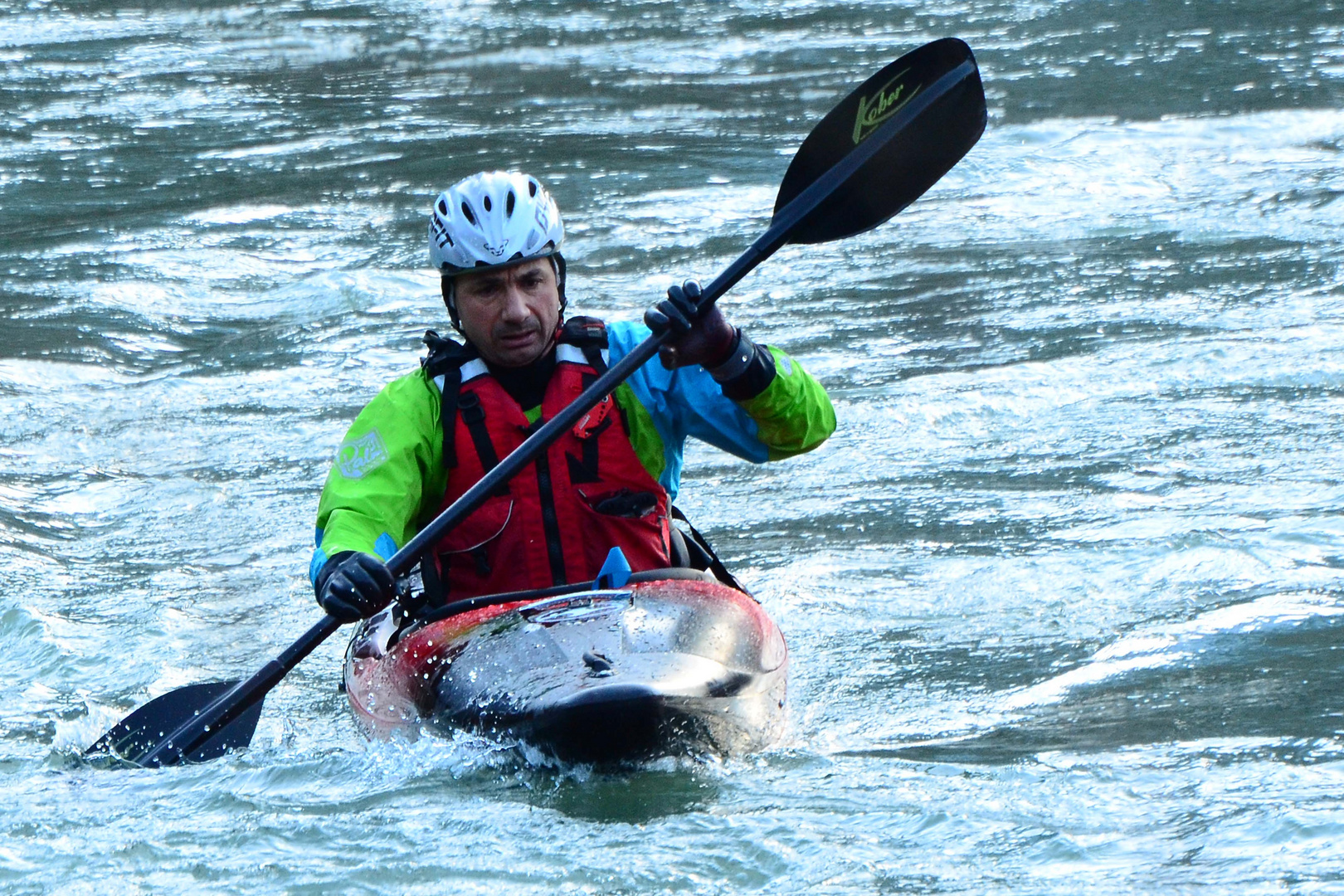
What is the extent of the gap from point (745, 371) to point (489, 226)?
0.68 metres

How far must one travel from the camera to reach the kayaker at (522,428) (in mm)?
3896

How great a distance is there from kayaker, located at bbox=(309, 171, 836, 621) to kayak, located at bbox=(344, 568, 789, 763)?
176 millimetres

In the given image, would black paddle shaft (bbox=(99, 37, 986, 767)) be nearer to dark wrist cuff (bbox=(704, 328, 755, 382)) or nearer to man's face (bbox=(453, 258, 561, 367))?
dark wrist cuff (bbox=(704, 328, 755, 382))

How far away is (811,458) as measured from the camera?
681 cm

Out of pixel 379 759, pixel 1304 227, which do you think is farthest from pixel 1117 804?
pixel 1304 227

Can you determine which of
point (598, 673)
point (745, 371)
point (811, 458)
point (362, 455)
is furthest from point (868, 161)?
point (811, 458)

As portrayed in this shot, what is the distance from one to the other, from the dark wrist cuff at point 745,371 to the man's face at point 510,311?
0.44m

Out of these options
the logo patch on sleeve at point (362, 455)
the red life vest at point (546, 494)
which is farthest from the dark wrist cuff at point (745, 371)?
the logo patch on sleeve at point (362, 455)

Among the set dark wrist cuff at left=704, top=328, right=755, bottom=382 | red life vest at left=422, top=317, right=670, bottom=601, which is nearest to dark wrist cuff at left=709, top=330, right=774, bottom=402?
dark wrist cuff at left=704, top=328, right=755, bottom=382

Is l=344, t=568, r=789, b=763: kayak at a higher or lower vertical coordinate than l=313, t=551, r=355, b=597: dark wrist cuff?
lower

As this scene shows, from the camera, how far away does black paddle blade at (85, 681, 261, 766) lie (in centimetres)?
420

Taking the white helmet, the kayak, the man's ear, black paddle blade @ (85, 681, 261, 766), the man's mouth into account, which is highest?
the white helmet

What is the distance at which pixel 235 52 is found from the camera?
16.9 metres

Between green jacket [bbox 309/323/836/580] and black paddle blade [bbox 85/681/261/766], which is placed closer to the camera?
green jacket [bbox 309/323/836/580]
